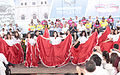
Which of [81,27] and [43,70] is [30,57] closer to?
[43,70]

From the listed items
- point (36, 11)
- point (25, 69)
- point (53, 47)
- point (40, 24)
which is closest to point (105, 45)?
point (53, 47)

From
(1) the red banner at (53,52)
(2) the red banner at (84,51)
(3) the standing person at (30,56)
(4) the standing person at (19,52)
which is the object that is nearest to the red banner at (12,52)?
(4) the standing person at (19,52)

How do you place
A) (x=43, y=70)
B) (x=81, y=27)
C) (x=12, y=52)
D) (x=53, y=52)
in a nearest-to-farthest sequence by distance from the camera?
(x=43, y=70) → (x=53, y=52) → (x=12, y=52) → (x=81, y=27)

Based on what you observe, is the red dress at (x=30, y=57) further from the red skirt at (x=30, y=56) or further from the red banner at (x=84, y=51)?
the red banner at (x=84, y=51)

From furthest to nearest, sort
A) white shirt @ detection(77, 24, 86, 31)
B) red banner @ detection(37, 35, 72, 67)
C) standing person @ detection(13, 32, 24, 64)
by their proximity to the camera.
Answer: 1. white shirt @ detection(77, 24, 86, 31)
2. standing person @ detection(13, 32, 24, 64)
3. red banner @ detection(37, 35, 72, 67)

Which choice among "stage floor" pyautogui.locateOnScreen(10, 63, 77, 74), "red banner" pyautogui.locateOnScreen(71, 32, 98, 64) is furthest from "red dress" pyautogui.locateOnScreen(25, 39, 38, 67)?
"red banner" pyautogui.locateOnScreen(71, 32, 98, 64)

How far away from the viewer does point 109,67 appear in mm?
3082

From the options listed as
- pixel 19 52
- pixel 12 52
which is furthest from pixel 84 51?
pixel 12 52

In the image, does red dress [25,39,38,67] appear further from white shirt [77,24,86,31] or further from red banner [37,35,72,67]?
white shirt [77,24,86,31]

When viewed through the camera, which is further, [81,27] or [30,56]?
[81,27]

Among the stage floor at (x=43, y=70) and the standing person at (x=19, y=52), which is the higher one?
the standing person at (x=19, y=52)

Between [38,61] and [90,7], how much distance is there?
630cm

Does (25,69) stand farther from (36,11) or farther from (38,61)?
(36,11)

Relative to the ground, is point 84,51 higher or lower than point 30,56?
higher
